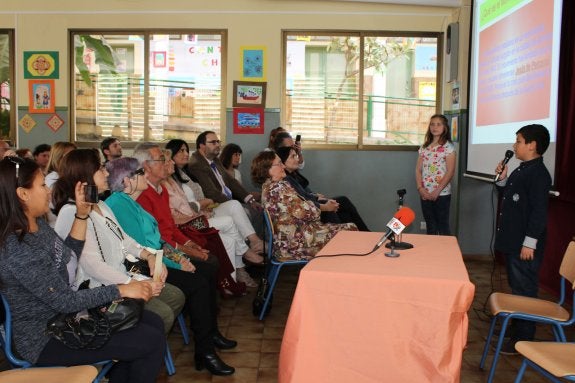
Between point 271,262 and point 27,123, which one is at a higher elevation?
point 27,123

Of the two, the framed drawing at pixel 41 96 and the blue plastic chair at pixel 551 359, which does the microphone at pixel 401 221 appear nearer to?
the blue plastic chair at pixel 551 359

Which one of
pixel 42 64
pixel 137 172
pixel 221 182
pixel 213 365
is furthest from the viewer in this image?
pixel 42 64

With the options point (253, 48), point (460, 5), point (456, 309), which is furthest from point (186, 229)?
point (460, 5)

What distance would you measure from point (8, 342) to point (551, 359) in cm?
195

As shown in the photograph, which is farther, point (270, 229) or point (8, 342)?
point (270, 229)

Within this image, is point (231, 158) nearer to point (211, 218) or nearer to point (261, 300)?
point (211, 218)

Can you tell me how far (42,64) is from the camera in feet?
21.8

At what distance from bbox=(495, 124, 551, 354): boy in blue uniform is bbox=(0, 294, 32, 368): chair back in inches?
98.3

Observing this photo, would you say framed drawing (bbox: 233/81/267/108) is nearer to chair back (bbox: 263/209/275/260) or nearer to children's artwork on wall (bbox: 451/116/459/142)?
children's artwork on wall (bbox: 451/116/459/142)

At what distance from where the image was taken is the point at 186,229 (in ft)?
13.3

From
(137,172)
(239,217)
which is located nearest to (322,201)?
(239,217)

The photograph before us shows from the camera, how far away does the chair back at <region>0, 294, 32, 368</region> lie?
1971 mm

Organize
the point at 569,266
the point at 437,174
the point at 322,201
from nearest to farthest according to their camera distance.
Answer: the point at 569,266, the point at 322,201, the point at 437,174

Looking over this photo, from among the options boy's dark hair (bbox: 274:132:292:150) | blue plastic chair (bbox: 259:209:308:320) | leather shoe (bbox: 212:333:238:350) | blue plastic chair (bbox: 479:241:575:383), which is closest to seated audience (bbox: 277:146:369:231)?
boy's dark hair (bbox: 274:132:292:150)
